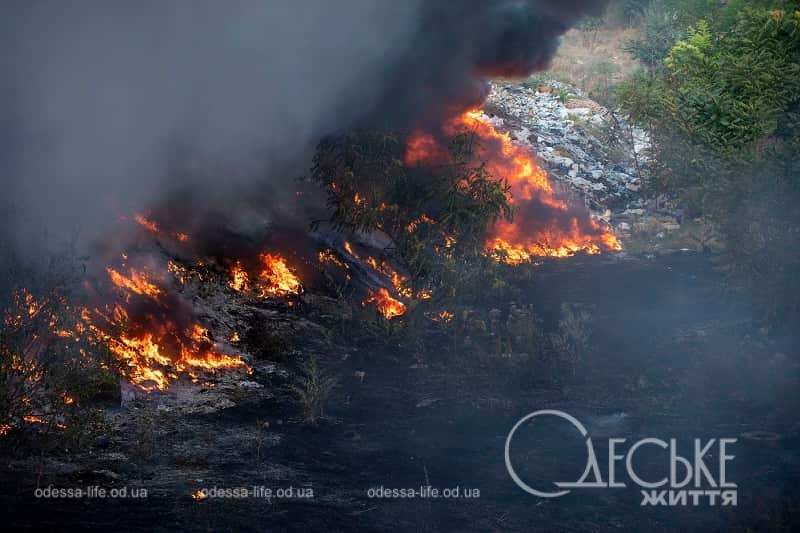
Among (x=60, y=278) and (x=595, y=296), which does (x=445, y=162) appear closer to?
(x=595, y=296)

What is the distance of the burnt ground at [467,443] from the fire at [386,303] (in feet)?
4.79

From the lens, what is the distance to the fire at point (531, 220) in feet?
58.0

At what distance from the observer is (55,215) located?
34.7 ft

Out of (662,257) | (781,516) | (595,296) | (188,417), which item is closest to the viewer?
(781,516)

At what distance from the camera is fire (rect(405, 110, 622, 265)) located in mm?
17672

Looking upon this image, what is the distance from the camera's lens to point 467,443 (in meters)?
8.27

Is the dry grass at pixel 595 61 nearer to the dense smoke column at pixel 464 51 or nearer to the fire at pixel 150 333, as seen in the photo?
the dense smoke column at pixel 464 51

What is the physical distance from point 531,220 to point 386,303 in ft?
21.3

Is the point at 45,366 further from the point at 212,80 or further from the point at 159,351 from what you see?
the point at 212,80

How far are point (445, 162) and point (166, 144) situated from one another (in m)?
5.65

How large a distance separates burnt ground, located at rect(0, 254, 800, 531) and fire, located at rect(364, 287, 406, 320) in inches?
57.4

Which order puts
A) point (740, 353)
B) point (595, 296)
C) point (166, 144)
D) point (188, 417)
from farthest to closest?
point (595, 296) < point (166, 144) < point (740, 353) < point (188, 417)

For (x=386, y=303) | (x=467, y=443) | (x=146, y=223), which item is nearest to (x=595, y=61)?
(x=386, y=303)

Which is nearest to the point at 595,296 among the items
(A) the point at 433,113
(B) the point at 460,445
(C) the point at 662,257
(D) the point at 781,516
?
(C) the point at 662,257
